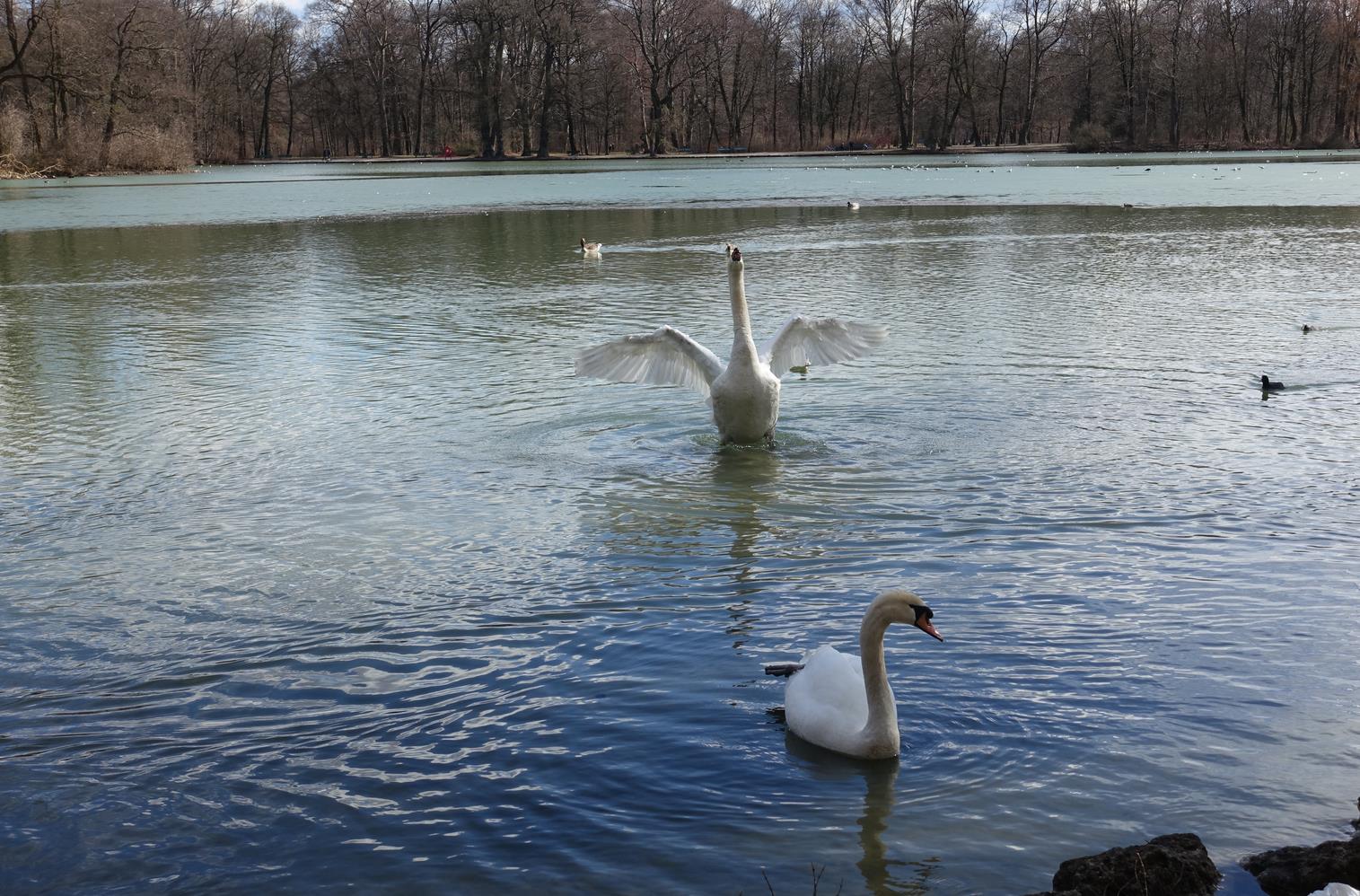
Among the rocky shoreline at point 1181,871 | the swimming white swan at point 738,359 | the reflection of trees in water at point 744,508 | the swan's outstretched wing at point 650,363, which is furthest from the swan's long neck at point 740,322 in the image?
the rocky shoreline at point 1181,871

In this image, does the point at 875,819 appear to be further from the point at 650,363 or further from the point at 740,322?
the point at 650,363

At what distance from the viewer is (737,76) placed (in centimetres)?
9619

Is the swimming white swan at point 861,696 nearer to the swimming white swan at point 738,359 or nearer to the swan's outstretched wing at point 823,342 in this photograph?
the swimming white swan at point 738,359

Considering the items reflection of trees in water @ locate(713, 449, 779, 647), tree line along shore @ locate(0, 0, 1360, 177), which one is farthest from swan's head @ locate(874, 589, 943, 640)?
tree line along shore @ locate(0, 0, 1360, 177)

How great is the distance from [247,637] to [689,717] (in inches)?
86.2

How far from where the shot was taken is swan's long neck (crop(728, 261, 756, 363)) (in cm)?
945

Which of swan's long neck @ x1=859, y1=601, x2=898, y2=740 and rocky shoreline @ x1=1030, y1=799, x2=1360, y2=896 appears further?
swan's long neck @ x1=859, y1=601, x2=898, y2=740

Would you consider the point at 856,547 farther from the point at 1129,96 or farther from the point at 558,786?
the point at 1129,96

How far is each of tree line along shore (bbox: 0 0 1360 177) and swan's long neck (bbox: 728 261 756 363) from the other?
66.5 meters

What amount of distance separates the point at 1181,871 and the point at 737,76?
96.3 meters

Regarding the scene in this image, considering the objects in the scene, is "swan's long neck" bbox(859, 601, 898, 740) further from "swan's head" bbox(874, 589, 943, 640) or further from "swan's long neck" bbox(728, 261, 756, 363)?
"swan's long neck" bbox(728, 261, 756, 363)

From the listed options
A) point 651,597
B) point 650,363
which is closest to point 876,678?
point 651,597

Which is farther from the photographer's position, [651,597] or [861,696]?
[651,597]

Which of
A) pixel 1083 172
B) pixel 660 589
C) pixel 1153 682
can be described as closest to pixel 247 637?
pixel 660 589
